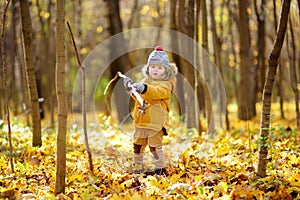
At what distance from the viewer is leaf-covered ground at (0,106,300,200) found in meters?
4.50

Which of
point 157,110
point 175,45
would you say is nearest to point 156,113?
point 157,110

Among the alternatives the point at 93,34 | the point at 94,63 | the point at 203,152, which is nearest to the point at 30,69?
the point at 203,152

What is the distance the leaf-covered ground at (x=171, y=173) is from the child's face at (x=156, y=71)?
124 centimetres

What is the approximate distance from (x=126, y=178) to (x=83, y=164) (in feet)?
2.69

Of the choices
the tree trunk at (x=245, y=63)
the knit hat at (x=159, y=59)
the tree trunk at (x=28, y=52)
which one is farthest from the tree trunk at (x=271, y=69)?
the tree trunk at (x=245, y=63)

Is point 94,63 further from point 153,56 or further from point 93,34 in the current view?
point 153,56

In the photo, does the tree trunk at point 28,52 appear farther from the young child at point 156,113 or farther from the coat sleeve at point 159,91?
the coat sleeve at point 159,91

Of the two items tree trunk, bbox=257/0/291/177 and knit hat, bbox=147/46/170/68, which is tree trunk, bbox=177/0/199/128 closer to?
knit hat, bbox=147/46/170/68

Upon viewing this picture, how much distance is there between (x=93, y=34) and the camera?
26.5 metres

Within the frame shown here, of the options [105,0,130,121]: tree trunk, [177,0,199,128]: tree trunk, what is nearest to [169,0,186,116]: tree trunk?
[177,0,199,128]: tree trunk

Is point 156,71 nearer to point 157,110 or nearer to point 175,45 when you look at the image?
point 157,110

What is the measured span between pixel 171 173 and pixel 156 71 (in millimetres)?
1392

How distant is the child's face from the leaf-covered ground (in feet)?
4.08

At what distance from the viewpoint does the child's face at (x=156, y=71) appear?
5913 millimetres
